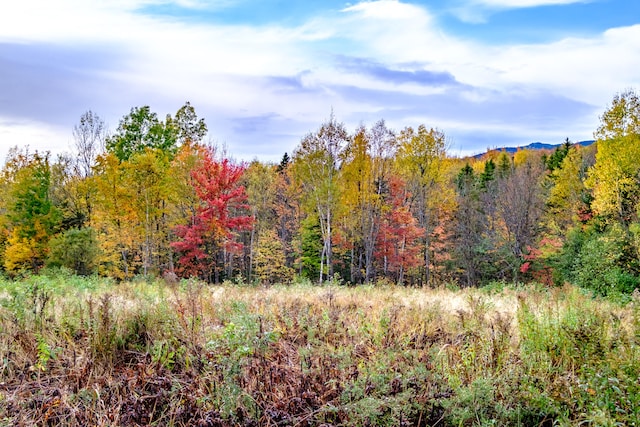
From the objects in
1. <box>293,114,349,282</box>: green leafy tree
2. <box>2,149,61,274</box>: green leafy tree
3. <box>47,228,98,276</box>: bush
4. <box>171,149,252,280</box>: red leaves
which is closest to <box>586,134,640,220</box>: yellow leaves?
<box>293,114,349,282</box>: green leafy tree

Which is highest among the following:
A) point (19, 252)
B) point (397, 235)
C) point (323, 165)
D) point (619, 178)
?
point (323, 165)

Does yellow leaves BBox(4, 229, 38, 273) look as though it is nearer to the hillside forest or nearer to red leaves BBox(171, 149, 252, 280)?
the hillside forest

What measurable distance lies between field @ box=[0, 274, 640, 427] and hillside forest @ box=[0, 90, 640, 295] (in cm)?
1407

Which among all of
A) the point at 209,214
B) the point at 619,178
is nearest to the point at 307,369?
the point at 209,214

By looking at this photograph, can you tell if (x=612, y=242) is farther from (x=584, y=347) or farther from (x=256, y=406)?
(x=256, y=406)

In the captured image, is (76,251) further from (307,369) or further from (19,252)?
(307,369)

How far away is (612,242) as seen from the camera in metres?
19.0

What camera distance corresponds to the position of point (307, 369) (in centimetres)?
370

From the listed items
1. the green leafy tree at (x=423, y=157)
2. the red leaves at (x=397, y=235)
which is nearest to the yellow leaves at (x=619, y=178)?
the green leafy tree at (x=423, y=157)

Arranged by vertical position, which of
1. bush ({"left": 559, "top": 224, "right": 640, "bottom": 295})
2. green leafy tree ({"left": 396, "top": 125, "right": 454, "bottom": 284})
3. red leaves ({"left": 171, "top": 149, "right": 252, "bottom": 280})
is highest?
green leafy tree ({"left": 396, "top": 125, "right": 454, "bottom": 284})

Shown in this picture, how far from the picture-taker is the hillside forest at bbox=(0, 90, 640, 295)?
22.0 m

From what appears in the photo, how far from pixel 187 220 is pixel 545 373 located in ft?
75.3

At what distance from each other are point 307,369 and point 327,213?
21.8 m

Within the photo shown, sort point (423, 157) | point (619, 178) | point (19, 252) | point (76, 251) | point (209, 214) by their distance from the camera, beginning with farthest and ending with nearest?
1. point (423, 157)
2. point (19, 252)
3. point (209, 214)
4. point (76, 251)
5. point (619, 178)
